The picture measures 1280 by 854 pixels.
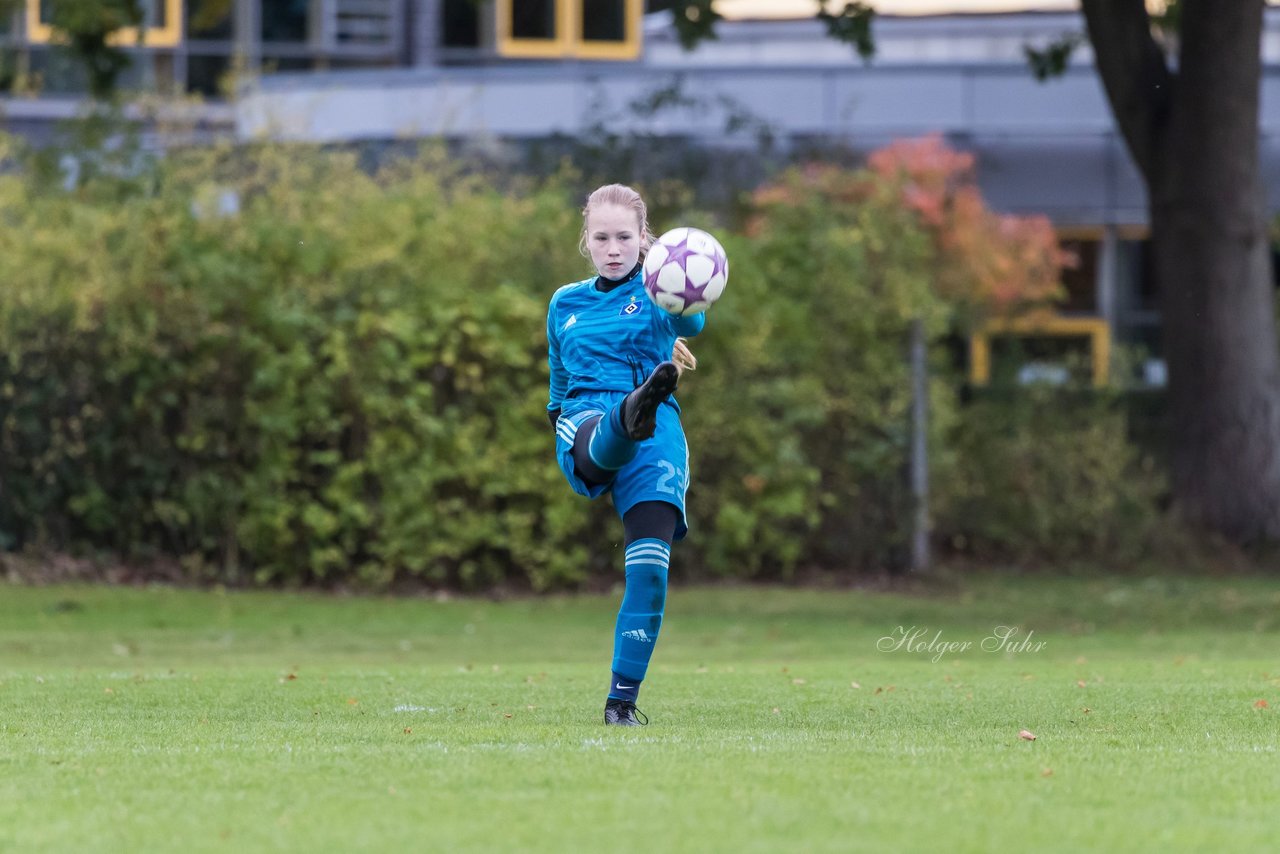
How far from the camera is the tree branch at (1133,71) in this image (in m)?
18.4

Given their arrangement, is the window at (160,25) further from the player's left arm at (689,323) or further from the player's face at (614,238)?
the player's left arm at (689,323)

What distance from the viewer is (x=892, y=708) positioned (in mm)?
8328

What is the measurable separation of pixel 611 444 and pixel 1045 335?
17.8 meters

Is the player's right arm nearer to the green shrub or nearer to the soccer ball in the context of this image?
the soccer ball

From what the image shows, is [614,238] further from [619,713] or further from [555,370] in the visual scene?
[619,713]

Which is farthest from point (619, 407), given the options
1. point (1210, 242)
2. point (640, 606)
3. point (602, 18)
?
point (602, 18)

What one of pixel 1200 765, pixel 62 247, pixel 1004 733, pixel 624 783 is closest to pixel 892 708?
pixel 1004 733

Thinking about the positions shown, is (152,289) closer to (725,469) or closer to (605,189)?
(725,469)

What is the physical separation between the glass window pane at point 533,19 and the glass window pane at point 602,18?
21.6 inches

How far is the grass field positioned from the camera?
16.2 feet

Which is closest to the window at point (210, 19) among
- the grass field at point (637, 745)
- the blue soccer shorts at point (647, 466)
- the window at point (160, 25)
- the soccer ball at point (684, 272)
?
the window at point (160, 25)

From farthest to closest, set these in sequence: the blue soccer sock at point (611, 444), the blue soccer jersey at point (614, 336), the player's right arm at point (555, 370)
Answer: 1. the player's right arm at point (555, 370)
2. the blue soccer jersey at point (614, 336)
3. the blue soccer sock at point (611, 444)

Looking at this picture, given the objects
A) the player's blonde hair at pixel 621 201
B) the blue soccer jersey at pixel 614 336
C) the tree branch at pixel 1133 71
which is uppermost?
the tree branch at pixel 1133 71

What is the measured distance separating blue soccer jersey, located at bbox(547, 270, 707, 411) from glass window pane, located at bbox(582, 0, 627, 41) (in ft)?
83.5
